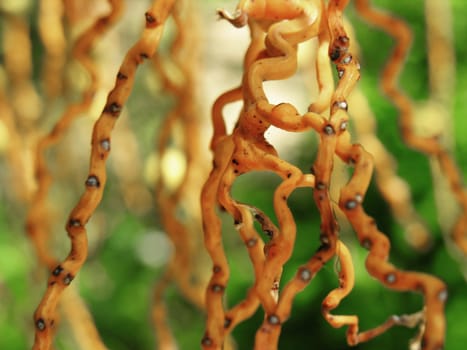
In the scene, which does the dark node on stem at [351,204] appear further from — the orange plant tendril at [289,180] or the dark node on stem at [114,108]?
the dark node on stem at [114,108]

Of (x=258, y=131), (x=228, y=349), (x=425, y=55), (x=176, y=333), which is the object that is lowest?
(x=176, y=333)

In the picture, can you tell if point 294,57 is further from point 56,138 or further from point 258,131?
point 56,138

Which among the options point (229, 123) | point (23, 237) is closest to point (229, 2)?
point (229, 123)

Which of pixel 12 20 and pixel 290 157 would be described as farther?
pixel 290 157

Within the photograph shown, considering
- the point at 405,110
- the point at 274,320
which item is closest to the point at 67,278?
the point at 274,320

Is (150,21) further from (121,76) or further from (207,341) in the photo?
(207,341)
